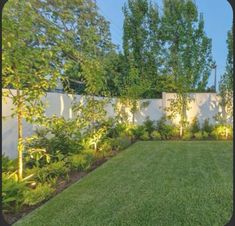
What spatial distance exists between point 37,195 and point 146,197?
1.32 meters

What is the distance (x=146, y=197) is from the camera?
3.96 meters

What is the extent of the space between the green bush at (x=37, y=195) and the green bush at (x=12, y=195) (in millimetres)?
67

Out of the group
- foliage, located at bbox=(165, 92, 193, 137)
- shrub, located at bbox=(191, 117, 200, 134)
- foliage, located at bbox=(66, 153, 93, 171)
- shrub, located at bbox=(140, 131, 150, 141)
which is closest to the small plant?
foliage, located at bbox=(66, 153, 93, 171)

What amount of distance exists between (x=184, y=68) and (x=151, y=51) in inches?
82.0

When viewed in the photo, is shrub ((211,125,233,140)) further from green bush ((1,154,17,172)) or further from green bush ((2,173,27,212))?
green bush ((2,173,27,212))

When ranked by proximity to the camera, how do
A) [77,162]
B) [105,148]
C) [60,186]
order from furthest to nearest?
[105,148], [77,162], [60,186]

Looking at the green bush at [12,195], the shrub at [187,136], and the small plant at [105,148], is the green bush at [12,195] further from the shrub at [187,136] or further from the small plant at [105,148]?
the shrub at [187,136]

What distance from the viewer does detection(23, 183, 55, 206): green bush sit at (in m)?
3.76

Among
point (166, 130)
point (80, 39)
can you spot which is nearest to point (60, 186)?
point (80, 39)

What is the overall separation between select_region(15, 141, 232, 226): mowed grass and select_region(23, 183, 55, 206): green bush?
0.13m

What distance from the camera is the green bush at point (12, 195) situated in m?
3.57

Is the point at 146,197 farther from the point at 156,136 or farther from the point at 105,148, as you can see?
the point at 156,136

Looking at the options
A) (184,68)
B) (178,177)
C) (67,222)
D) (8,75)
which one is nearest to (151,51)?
(184,68)

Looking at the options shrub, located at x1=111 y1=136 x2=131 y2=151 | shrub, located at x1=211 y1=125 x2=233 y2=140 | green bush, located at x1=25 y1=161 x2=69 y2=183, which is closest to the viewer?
green bush, located at x1=25 y1=161 x2=69 y2=183
